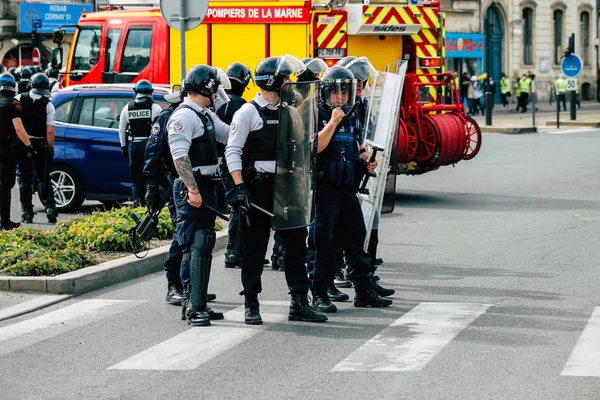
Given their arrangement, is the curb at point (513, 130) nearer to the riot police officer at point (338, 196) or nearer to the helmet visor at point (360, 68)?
the helmet visor at point (360, 68)

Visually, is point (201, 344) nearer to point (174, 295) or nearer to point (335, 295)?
point (174, 295)

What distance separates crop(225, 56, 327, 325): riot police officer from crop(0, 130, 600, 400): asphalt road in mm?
249

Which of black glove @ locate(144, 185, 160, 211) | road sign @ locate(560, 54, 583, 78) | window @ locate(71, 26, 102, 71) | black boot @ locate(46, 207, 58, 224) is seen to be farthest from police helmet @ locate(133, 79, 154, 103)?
road sign @ locate(560, 54, 583, 78)

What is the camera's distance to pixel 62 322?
27.7 ft

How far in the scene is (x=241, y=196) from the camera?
794cm

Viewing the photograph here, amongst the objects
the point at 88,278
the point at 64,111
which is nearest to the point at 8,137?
the point at 64,111

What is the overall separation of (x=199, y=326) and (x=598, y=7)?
6179 cm

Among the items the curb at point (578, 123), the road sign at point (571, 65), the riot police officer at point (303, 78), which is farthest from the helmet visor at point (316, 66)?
the curb at point (578, 123)

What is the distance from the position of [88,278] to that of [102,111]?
224 inches

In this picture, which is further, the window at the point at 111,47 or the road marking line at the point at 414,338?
the window at the point at 111,47

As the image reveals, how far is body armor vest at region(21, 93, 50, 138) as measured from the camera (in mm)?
13872

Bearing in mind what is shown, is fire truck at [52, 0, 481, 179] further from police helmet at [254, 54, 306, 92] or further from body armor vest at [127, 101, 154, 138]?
police helmet at [254, 54, 306, 92]

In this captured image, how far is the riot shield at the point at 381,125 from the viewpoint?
943 cm

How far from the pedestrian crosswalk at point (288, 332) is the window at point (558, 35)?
55.0 metres
